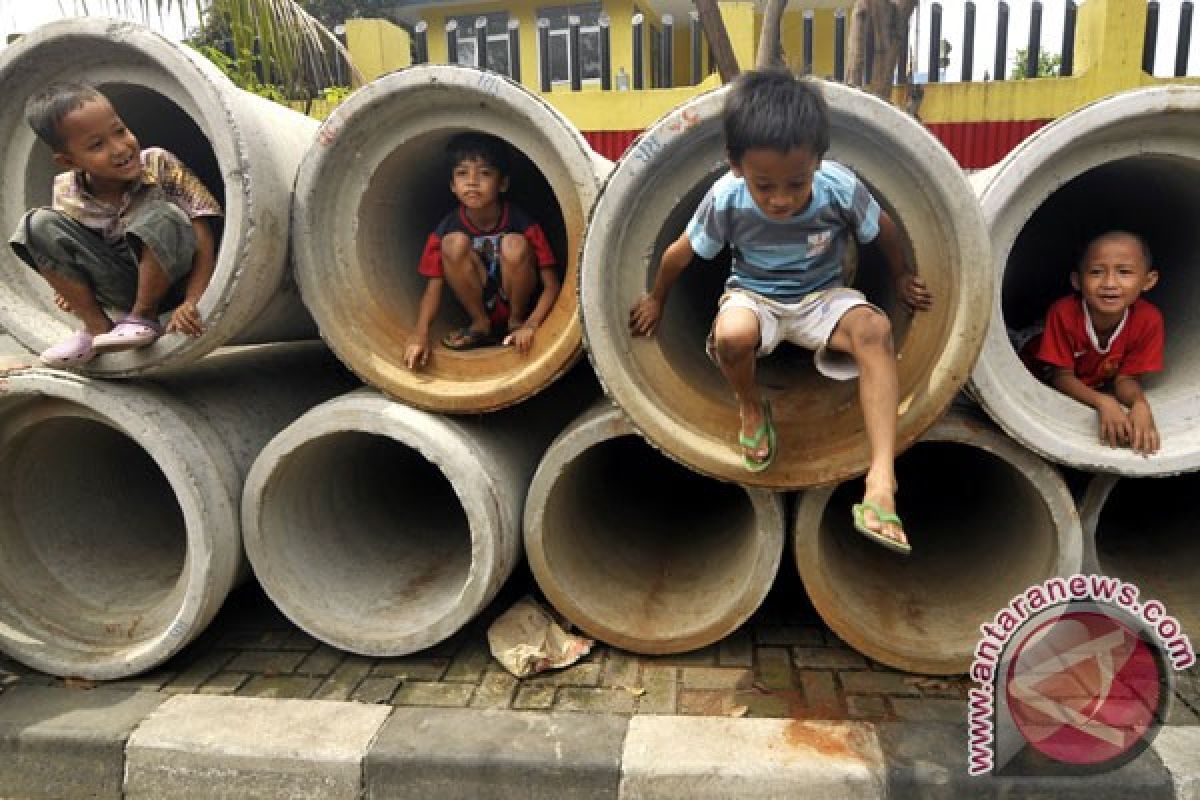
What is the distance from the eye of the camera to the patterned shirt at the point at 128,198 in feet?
9.48

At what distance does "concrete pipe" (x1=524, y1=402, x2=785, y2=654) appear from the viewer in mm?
2893

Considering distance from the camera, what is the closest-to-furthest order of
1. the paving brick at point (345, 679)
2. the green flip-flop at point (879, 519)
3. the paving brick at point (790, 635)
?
the green flip-flop at point (879, 519) < the paving brick at point (345, 679) < the paving brick at point (790, 635)

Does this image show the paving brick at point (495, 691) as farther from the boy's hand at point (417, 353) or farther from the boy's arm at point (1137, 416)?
the boy's arm at point (1137, 416)

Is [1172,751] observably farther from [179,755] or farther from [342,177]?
[342,177]

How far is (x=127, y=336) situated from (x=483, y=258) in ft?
4.32

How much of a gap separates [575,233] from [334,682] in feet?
5.96

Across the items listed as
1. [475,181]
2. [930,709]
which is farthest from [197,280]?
[930,709]

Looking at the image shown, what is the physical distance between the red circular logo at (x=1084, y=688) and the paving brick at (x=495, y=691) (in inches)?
63.8

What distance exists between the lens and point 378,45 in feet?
34.1

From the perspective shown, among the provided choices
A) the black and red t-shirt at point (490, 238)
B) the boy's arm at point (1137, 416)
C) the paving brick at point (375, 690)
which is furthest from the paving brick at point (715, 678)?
the black and red t-shirt at point (490, 238)

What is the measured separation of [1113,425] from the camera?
2.76 m

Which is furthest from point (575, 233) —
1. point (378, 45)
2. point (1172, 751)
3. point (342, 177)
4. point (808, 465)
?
point (378, 45)

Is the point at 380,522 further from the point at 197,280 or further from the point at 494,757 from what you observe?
the point at 494,757

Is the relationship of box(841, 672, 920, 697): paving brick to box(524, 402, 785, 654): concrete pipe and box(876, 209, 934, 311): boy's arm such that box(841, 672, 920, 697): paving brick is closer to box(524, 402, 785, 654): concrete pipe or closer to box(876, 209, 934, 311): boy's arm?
box(524, 402, 785, 654): concrete pipe
